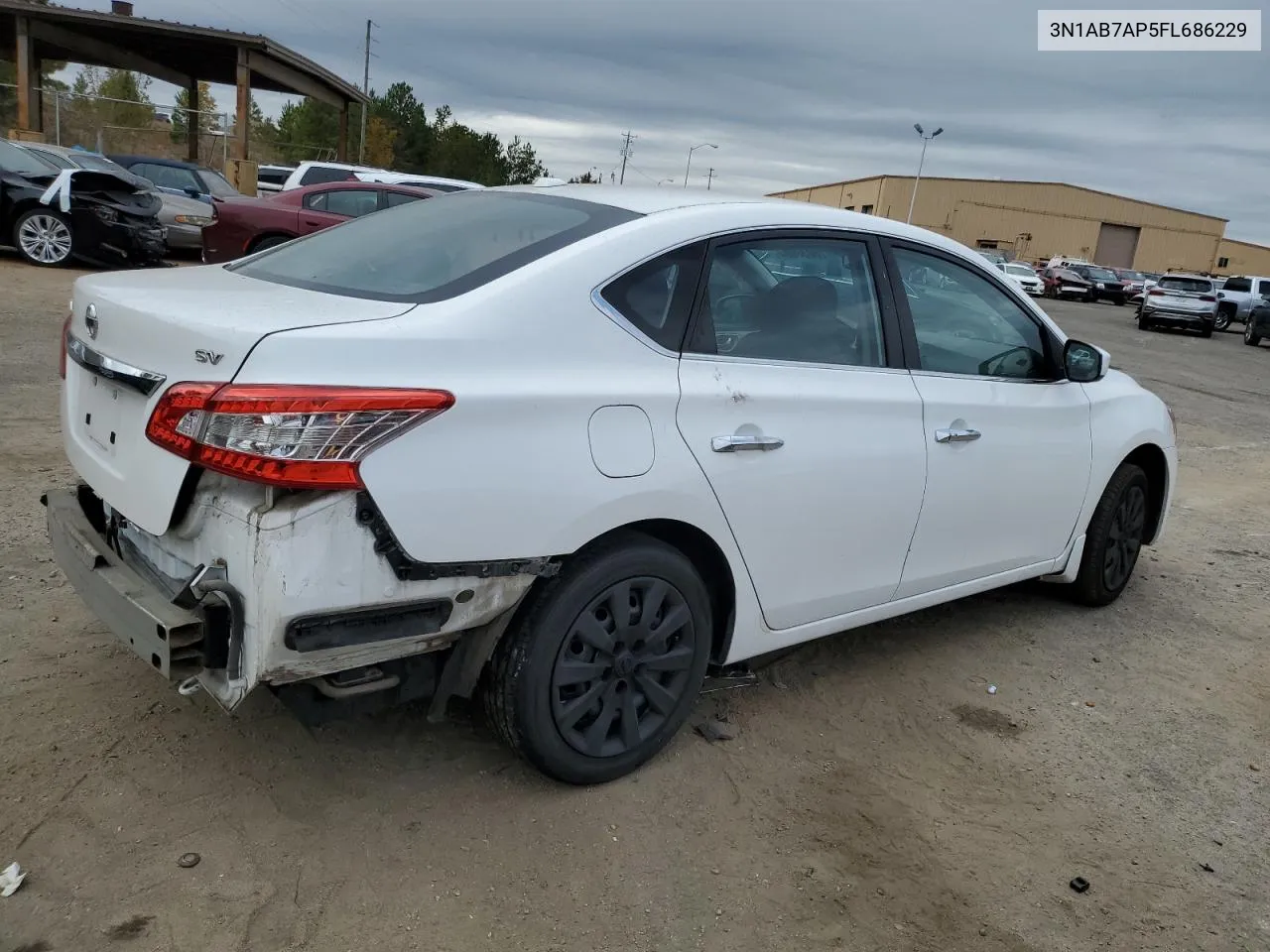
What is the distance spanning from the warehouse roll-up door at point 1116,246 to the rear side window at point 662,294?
77.6 m

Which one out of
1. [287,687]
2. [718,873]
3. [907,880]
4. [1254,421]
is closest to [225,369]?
[287,687]

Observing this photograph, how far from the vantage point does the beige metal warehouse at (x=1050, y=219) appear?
68.4 m

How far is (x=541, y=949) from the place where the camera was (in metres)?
2.28

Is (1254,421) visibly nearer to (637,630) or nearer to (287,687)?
(637,630)

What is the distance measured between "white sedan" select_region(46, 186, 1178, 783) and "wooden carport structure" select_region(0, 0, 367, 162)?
24.5 metres

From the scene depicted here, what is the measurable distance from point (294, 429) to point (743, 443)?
1263 millimetres

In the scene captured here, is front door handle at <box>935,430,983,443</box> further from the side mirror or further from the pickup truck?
the pickup truck

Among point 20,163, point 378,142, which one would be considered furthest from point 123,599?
point 378,142

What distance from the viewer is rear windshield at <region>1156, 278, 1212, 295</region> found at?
1072 inches

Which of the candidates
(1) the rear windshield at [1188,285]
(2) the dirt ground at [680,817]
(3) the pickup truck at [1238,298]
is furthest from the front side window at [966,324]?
(3) the pickup truck at [1238,298]

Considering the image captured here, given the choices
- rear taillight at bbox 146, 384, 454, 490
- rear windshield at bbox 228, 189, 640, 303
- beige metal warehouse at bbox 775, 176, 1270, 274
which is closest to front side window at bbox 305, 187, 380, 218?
rear windshield at bbox 228, 189, 640, 303

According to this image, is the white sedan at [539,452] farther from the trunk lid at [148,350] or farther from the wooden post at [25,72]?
the wooden post at [25,72]

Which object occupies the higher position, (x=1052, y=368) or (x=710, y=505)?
(x=1052, y=368)

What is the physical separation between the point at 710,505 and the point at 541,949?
1.21 meters
